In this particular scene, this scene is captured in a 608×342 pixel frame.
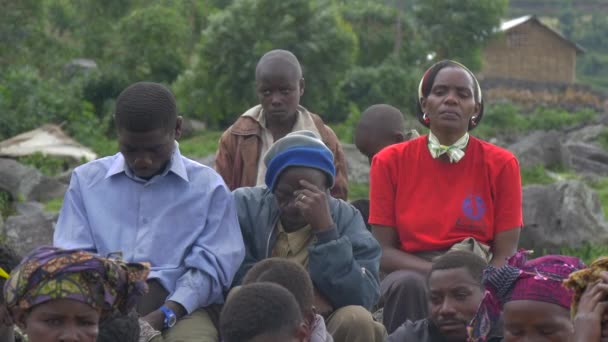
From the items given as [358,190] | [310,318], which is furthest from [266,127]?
[358,190]

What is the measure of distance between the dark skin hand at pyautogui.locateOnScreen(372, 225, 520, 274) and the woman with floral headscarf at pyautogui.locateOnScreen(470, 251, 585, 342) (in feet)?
4.44

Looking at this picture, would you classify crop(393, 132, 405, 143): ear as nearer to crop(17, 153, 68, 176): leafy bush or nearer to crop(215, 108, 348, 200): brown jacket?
crop(215, 108, 348, 200): brown jacket

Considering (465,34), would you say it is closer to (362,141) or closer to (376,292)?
(362,141)

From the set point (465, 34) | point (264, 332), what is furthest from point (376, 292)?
point (465, 34)

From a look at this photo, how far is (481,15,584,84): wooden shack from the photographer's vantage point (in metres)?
41.2

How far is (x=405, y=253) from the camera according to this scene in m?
5.46

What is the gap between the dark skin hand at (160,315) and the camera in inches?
172

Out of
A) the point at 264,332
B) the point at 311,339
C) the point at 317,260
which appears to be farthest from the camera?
the point at 317,260

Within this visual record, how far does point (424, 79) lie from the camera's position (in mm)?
5711

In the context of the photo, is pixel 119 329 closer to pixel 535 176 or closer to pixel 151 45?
pixel 535 176

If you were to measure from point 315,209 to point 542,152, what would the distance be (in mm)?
15705

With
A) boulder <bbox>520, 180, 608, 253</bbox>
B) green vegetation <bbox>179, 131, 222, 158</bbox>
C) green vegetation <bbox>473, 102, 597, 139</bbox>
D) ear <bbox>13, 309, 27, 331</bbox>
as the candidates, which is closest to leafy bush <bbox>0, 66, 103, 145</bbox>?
green vegetation <bbox>179, 131, 222, 158</bbox>

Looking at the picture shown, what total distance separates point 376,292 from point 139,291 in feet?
4.22

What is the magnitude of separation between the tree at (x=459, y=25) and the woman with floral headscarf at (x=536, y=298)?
88.0 feet
